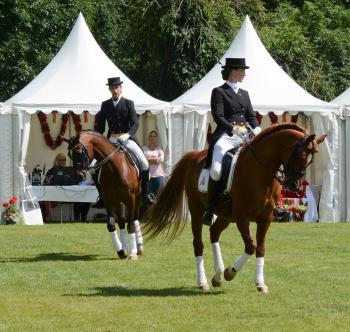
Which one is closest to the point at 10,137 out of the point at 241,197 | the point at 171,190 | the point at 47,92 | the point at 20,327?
the point at 47,92

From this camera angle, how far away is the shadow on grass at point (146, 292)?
1064 centimetres

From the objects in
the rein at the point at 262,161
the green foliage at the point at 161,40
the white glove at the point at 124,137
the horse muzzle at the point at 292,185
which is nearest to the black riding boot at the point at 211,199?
the rein at the point at 262,161

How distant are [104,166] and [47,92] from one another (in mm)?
7704

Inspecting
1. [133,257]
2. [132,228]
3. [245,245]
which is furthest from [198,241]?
[132,228]

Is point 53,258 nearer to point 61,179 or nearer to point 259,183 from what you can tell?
point 259,183

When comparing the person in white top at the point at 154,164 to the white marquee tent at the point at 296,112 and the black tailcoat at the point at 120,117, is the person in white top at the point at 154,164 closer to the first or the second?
the white marquee tent at the point at 296,112

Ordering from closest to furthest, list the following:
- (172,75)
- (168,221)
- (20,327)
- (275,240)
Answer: (20,327) → (168,221) → (275,240) → (172,75)

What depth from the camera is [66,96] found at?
21.1 m

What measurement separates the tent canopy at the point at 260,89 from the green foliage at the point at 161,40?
8644 mm

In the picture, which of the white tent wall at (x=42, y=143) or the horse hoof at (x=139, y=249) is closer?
the horse hoof at (x=139, y=249)

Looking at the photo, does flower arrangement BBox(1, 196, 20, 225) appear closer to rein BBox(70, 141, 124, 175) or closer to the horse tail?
rein BBox(70, 141, 124, 175)

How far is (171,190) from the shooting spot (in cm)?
1162

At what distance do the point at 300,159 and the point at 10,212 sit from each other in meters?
11.5

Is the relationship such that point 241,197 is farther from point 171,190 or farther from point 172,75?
point 172,75
